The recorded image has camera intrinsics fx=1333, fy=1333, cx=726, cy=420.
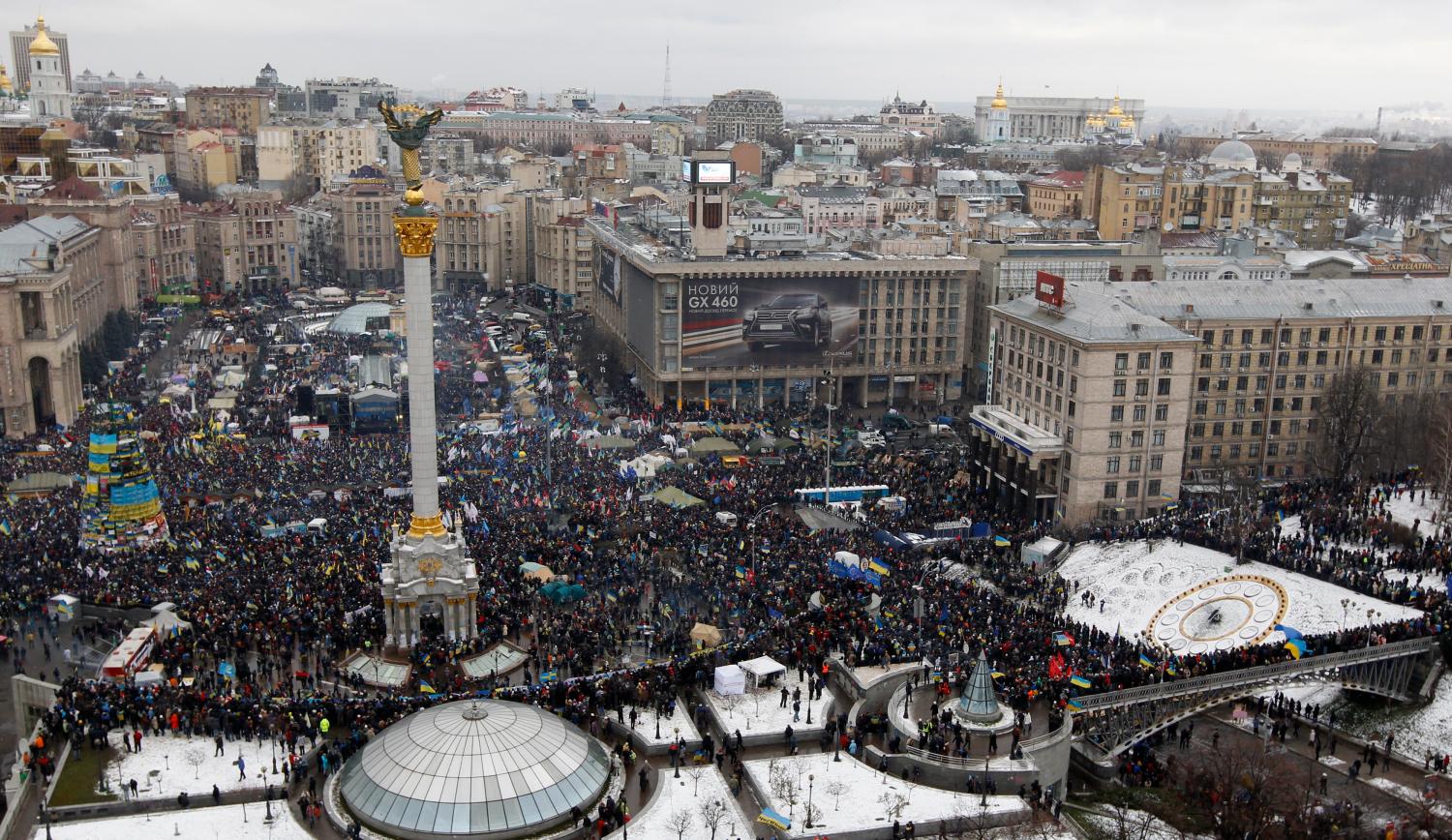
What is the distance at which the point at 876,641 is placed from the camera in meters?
42.4

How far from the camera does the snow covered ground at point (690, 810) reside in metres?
33.2

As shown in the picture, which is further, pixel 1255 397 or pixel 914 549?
pixel 1255 397

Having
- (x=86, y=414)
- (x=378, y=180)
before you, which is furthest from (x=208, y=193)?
(x=86, y=414)

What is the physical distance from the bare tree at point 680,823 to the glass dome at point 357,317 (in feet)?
218

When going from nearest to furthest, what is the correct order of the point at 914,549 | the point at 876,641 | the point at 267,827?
the point at 267,827, the point at 876,641, the point at 914,549

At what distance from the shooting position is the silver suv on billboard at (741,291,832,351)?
80.8m

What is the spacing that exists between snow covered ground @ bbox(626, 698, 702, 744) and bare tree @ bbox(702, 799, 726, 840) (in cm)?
329

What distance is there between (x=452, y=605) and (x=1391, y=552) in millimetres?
33329

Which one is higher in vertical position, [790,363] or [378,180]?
[378,180]

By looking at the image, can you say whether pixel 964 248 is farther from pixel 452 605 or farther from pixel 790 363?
pixel 452 605

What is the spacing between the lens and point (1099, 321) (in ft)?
186

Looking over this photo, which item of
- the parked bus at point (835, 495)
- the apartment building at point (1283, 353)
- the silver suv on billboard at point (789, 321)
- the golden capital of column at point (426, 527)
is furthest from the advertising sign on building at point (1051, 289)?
the golden capital of column at point (426, 527)

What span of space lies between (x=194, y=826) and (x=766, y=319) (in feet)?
174

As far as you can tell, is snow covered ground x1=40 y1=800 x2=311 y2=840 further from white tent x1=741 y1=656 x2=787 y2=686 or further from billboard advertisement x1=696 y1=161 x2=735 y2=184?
billboard advertisement x1=696 y1=161 x2=735 y2=184
